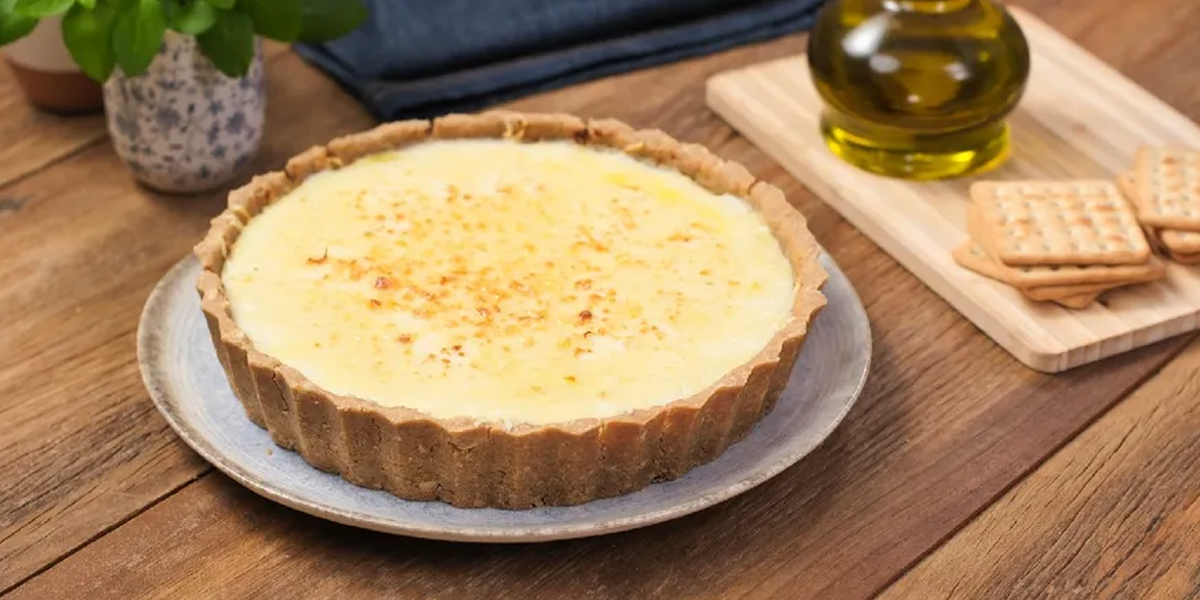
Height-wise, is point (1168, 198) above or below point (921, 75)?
below

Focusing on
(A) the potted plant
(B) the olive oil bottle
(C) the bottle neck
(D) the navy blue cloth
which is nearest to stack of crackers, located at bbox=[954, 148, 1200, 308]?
(B) the olive oil bottle

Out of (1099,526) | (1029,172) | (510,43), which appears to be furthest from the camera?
(510,43)

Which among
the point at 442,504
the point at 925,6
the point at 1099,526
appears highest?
the point at 925,6

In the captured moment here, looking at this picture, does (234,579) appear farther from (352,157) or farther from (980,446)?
(980,446)

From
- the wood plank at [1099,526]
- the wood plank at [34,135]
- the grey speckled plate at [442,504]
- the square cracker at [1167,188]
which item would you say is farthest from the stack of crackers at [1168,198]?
the wood plank at [34,135]

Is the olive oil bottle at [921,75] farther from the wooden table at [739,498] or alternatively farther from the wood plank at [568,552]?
the wood plank at [568,552]

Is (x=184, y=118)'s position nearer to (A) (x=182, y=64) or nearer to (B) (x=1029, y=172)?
(A) (x=182, y=64)

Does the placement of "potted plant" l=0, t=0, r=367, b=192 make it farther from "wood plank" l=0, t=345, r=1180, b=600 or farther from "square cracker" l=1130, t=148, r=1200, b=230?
"square cracker" l=1130, t=148, r=1200, b=230

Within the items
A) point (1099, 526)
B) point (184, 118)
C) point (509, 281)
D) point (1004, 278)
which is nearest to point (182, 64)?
point (184, 118)

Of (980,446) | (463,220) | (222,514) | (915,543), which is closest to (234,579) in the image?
(222,514)
